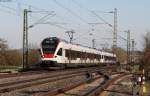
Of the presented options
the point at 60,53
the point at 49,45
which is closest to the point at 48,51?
the point at 49,45

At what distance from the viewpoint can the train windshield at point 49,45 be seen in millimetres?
46281

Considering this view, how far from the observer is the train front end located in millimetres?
45969

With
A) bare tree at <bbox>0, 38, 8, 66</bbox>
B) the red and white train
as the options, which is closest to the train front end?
the red and white train

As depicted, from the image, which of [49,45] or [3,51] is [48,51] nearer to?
[49,45]

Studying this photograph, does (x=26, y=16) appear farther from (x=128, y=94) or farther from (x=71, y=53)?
(x=128, y=94)

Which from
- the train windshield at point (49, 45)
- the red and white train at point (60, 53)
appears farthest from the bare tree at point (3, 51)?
the train windshield at point (49, 45)

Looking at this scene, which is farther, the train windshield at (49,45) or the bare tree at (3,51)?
the bare tree at (3,51)

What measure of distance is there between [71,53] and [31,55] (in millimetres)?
37295

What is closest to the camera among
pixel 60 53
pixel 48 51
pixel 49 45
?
pixel 48 51

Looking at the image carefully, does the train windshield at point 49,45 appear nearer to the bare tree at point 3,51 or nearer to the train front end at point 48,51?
the train front end at point 48,51

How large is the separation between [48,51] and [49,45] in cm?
65

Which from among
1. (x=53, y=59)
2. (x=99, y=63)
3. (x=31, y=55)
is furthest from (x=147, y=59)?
(x=31, y=55)

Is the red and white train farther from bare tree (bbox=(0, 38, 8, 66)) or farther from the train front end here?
bare tree (bbox=(0, 38, 8, 66))

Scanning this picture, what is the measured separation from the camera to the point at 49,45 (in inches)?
1832
